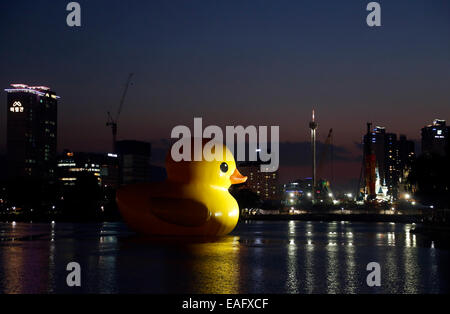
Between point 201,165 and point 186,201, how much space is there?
2.63 meters

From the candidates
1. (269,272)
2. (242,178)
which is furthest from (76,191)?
(269,272)

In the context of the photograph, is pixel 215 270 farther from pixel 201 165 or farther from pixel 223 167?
pixel 223 167

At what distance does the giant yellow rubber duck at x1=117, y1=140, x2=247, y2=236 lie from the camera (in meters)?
31.2

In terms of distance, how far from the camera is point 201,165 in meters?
32.9

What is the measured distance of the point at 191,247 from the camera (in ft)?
90.0

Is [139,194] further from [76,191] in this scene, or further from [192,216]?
[76,191]

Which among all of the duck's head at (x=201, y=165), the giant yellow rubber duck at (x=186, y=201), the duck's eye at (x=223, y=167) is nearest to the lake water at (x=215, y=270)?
the giant yellow rubber duck at (x=186, y=201)

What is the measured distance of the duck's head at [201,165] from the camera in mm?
32750

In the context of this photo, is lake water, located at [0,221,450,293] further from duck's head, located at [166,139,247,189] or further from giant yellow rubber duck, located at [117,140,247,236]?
duck's head, located at [166,139,247,189]

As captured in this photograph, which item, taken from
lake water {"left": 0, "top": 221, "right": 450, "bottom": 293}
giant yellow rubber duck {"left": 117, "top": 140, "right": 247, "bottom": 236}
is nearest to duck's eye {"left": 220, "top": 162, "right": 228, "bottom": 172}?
giant yellow rubber duck {"left": 117, "top": 140, "right": 247, "bottom": 236}

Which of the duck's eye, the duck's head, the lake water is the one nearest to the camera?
the lake water

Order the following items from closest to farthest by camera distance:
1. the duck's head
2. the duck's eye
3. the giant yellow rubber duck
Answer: the giant yellow rubber duck, the duck's head, the duck's eye

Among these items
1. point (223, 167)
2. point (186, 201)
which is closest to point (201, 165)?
point (223, 167)
